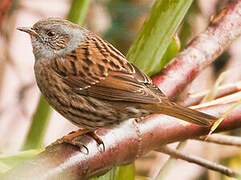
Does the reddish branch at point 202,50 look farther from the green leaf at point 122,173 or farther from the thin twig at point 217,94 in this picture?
the green leaf at point 122,173

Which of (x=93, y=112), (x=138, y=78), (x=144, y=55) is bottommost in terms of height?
(x=93, y=112)

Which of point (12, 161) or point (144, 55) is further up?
point (144, 55)

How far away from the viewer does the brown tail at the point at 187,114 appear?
6.54 ft

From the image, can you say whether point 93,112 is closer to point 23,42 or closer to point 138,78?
point 138,78

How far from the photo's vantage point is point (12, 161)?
1.82 metres

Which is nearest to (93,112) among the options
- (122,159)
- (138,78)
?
(138,78)

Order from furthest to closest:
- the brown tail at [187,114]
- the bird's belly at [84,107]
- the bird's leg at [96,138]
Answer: the bird's belly at [84,107]
the brown tail at [187,114]
the bird's leg at [96,138]

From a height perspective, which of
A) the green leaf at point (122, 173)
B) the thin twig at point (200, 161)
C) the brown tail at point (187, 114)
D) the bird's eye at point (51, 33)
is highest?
the brown tail at point (187, 114)

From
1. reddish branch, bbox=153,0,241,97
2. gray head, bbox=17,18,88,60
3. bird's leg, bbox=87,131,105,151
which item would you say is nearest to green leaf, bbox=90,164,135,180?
bird's leg, bbox=87,131,105,151

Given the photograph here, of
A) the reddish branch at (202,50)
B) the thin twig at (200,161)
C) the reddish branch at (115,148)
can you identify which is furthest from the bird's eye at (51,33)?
the thin twig at (200,161)

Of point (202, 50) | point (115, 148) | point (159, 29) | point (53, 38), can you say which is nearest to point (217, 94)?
point (202, 50)

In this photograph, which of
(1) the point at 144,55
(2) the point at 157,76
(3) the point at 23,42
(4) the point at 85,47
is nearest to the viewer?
(1) the point at 144,55

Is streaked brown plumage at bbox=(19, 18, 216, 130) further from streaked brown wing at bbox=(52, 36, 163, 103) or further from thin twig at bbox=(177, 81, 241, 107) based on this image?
thin twig at bbox=(177, 81, 241, 107)

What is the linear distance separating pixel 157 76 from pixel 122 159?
56 centimetres
